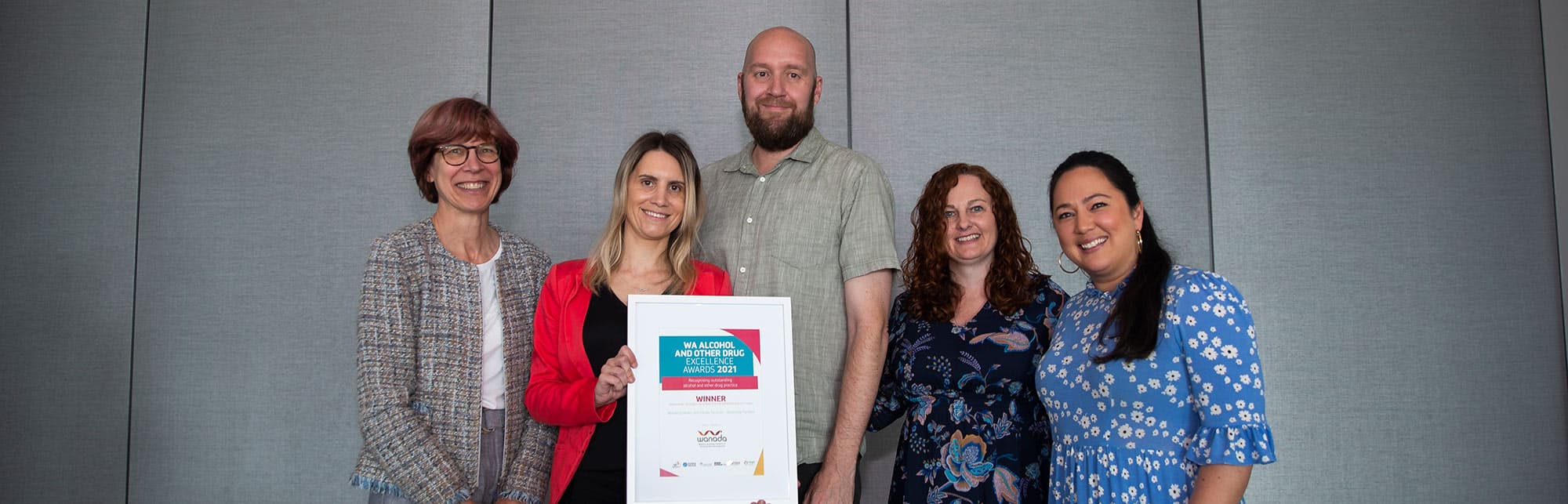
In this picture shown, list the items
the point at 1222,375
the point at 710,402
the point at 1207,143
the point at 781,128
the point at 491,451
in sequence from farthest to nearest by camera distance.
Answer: the point at 1207,143 → the point at 781,128 → the point at 491,451 → the point at 710,402 → the point at 1222,375

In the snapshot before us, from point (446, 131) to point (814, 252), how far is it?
3.31 feet

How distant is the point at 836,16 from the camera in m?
3.59

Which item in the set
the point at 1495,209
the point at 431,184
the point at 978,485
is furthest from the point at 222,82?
the point at 1495,209

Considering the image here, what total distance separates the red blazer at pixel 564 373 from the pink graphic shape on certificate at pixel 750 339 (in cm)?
22

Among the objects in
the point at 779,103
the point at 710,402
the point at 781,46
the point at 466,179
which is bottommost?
the point at 710,402

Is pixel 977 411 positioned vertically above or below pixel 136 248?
below

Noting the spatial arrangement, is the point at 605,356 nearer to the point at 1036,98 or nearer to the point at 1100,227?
the point at 1100,227

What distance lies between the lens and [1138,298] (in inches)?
77.4

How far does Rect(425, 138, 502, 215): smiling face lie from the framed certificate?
57 centimetres

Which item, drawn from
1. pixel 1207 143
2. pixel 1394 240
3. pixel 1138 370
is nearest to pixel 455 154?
pixel 1138 370

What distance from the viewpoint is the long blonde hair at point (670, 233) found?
7.49ft

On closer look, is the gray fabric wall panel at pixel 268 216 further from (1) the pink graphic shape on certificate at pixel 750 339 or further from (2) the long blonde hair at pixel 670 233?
(1) the pink graphic shape on certificate at pixel 750 339

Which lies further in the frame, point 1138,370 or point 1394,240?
point 1394,240

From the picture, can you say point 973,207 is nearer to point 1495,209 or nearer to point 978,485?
point 978,485
